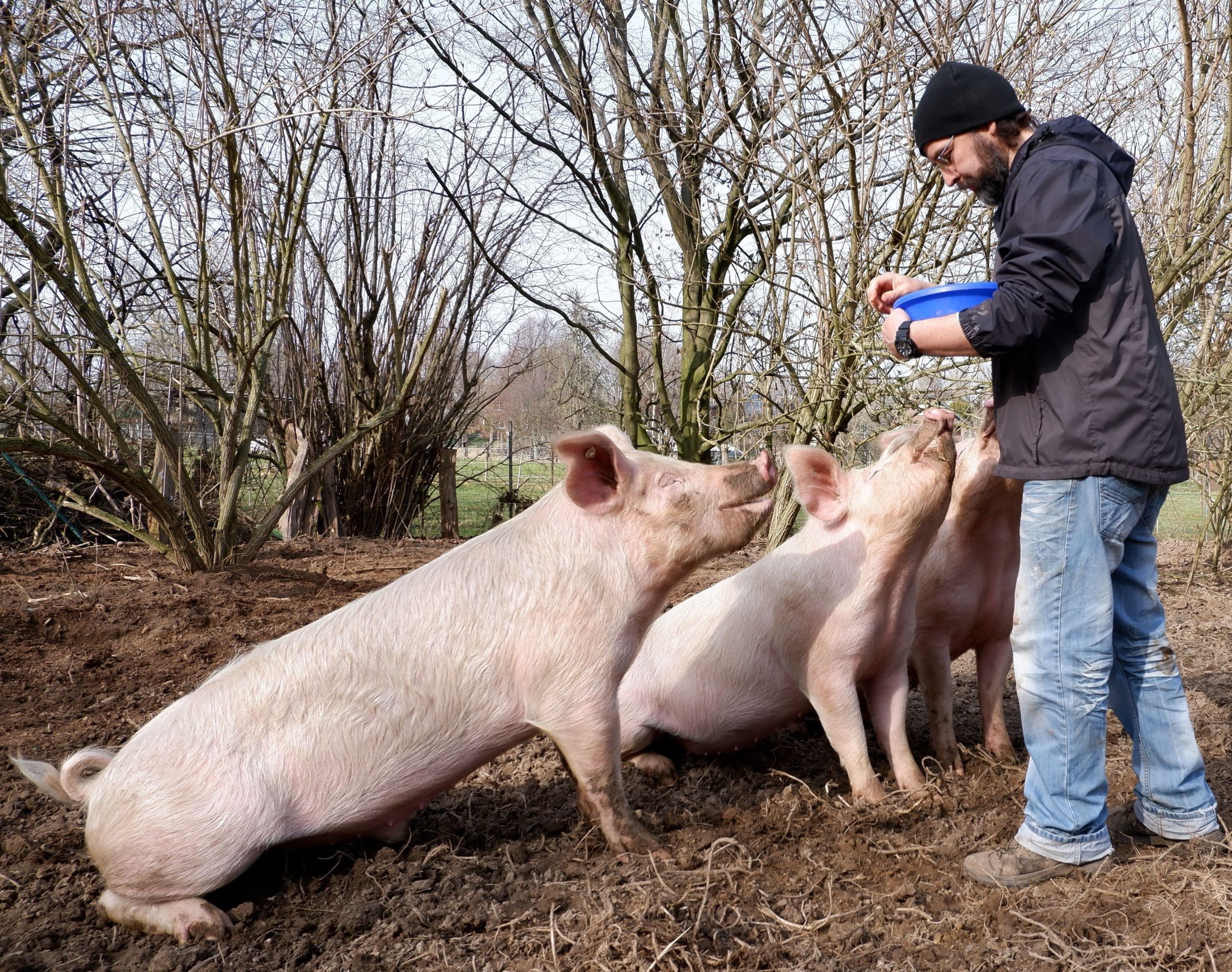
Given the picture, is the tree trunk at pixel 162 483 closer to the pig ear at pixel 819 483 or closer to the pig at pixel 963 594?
the pig ear at pixel 819 483

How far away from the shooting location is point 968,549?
387 cm

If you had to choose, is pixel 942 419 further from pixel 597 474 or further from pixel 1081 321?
pixel 597 474

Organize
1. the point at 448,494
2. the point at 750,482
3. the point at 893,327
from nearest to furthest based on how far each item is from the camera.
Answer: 1. the point at 893,327
2. the point at 750,482
3. the point at 448,494

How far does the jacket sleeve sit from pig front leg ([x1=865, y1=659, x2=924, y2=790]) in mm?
1579

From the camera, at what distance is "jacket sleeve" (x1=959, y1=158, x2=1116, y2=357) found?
2.41m

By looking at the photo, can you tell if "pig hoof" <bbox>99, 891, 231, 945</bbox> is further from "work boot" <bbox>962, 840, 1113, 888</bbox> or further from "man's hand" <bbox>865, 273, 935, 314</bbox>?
"man's hand" <bbox>865, 273, 935, 314</bbox>

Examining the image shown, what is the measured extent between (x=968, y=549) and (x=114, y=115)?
15.6ft

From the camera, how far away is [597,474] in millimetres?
3031

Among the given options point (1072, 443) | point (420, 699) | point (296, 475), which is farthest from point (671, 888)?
point (296, 475)

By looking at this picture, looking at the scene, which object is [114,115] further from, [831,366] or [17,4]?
[831,366]

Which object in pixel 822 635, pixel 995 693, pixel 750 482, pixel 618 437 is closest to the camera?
pixel 750 482

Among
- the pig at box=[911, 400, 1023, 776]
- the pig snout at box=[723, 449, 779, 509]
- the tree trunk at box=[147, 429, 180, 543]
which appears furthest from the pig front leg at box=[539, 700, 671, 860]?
the tree trunk at box=[147, 429, 180, 543]

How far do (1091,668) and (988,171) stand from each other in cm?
137

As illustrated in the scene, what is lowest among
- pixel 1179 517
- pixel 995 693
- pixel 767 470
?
pixel 1179 517
